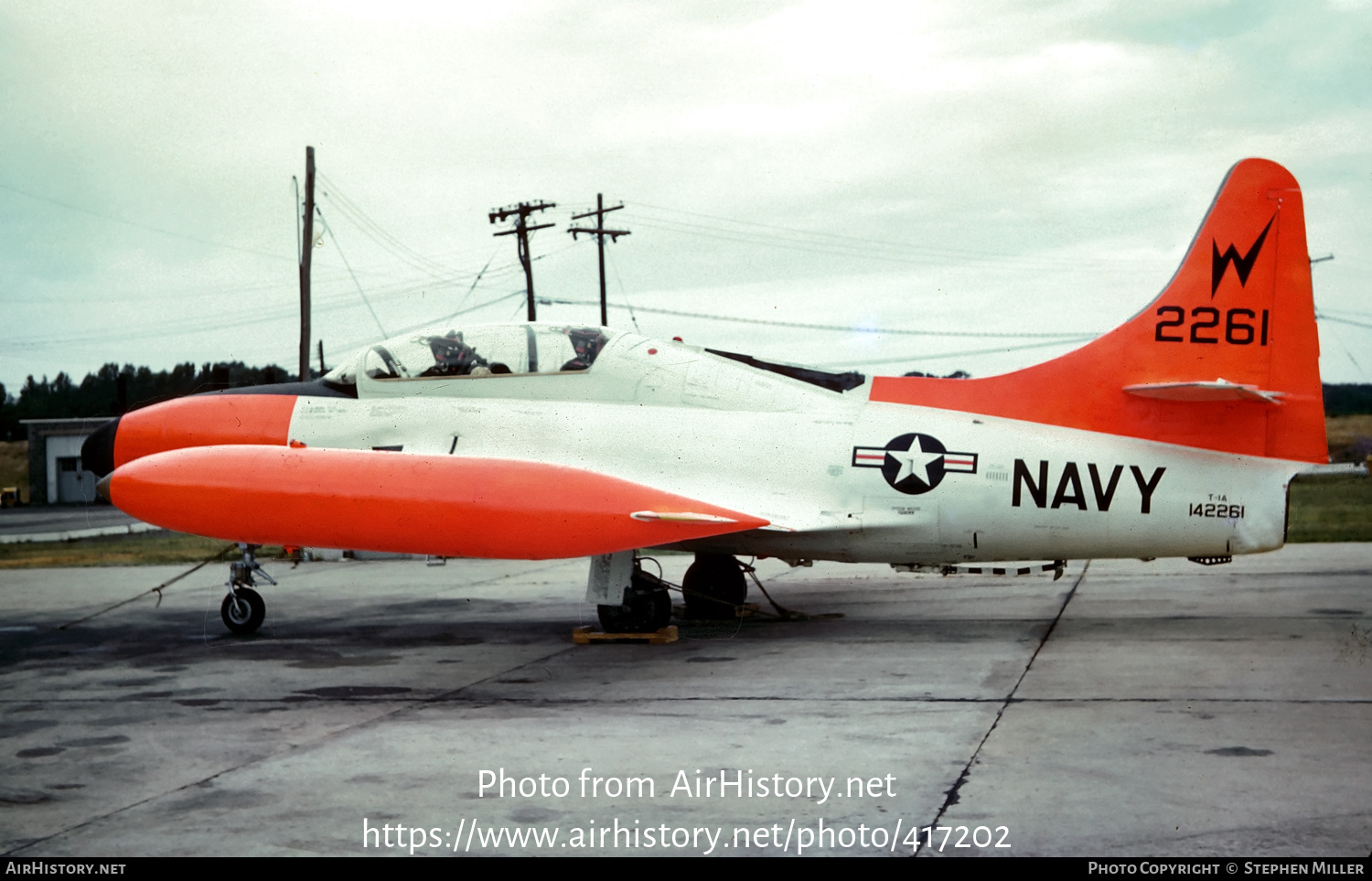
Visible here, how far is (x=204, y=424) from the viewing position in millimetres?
12250

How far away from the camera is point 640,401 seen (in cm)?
1186

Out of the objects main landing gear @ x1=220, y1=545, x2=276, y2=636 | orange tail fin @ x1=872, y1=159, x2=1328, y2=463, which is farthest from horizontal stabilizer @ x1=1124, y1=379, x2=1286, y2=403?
main landing gear @ x1=220, y1=545, x2=276, y2=636

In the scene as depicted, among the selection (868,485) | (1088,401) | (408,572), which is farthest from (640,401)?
(408,572)

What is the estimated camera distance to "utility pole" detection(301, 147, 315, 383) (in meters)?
32.4

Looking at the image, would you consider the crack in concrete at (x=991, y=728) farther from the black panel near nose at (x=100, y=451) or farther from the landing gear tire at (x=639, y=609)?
the black panel near nose at (x=100, y=451)

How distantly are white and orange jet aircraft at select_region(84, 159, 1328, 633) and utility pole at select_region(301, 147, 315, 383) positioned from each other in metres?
20.7

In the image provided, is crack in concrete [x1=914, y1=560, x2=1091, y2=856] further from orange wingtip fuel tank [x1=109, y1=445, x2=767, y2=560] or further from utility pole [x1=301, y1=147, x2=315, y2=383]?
utility pole [x1=301, y1=147, x2=315, y2=383]

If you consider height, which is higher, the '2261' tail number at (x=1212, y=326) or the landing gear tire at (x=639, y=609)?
the '2261' tail number at (x=1212, y=326)

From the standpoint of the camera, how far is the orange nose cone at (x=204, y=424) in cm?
1219

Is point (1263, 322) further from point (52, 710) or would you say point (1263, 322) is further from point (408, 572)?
point (408, 572)

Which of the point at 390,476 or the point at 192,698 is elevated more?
the point at 390,476

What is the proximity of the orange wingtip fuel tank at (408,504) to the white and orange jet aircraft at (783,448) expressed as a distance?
2 centimetres

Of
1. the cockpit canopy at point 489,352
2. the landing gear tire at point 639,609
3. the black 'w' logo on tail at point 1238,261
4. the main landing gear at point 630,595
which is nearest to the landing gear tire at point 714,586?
the main landing gear at point 630,595
